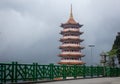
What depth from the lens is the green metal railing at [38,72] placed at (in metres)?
21.0

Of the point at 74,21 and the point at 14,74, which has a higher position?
the point at 74,21

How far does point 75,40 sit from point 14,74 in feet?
194

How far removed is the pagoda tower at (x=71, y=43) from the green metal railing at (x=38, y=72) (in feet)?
131

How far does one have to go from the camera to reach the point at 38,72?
25.1 meters

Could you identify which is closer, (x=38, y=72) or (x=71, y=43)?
(x=38, y=72)

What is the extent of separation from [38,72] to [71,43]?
55.9 metres

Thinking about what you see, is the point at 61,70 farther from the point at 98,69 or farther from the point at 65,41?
the point at 65,41

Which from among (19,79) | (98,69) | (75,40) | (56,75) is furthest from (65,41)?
(19,79)

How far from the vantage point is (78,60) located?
262 ft

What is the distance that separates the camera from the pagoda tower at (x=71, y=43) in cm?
7819

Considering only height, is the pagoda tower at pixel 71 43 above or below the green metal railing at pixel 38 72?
above

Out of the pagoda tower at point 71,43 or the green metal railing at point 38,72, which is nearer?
the green metal railing at point 38,72

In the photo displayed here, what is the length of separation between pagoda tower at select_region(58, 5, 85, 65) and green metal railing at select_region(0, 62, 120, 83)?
40.0 metres

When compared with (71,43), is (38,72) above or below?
below
